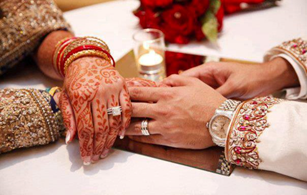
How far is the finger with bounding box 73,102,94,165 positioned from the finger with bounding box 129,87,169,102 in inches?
5.1

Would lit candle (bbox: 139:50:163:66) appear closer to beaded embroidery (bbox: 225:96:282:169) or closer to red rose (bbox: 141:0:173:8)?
red rose (bbox: 141:0:173:8)

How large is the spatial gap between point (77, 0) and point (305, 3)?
125 centimetres

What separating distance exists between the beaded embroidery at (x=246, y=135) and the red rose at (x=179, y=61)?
0.47 m

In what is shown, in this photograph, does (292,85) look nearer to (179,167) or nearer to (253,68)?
(253,68)

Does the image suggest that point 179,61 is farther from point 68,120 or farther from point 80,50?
point 68,120

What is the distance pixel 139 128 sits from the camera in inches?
30.0

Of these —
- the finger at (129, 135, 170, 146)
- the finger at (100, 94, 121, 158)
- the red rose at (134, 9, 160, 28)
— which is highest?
the red rose at (134, 9, 160, 28)

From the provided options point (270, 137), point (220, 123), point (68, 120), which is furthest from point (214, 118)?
point (68, 120)

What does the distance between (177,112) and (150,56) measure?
38cm

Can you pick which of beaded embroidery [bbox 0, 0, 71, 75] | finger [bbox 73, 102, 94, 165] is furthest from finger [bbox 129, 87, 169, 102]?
beaded embroidery [bbox 0, 0, 71, 75]

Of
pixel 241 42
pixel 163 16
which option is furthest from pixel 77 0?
pixel 241 42

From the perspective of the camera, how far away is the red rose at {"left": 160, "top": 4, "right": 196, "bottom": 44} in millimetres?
1230

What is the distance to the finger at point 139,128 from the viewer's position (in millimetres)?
745

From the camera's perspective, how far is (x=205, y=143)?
0.72m
